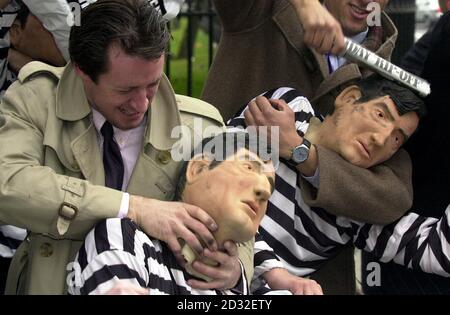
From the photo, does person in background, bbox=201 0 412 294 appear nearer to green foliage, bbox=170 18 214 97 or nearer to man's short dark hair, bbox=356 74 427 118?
man's short dark hair, bbox=356 74 427 118

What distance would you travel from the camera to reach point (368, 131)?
366cm

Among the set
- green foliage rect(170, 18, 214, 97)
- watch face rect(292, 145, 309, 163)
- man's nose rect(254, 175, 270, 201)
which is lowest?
green foliage rect(170, 18, 214, 97)

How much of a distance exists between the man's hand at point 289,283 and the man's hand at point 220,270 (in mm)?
268

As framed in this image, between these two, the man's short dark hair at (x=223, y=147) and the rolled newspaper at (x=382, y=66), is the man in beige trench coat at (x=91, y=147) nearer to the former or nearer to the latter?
the man's short dark hair at (x=223, y=147)

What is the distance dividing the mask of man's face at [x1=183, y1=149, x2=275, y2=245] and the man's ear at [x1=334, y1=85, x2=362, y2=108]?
820 mm

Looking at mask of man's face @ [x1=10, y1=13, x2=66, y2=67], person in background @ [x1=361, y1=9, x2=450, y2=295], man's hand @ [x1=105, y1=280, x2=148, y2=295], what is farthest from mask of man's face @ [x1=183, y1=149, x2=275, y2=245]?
mask of man's face @ [x1=10, y1=13, x2=66, y2=67]

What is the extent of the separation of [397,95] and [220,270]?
1169 millimetres

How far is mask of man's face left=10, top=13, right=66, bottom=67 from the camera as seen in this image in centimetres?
395

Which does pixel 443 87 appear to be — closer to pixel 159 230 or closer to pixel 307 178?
pixel 307 178

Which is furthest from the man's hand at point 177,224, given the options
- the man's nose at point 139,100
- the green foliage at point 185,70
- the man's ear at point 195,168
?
the green foliage at point 185,70

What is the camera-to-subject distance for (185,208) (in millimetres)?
3020

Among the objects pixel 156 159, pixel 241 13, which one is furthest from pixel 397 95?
pixel 156 159

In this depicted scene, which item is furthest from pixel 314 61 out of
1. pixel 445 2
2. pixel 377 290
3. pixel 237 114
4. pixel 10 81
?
pixel 10 81

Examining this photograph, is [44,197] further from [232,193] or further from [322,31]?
[322,31]
